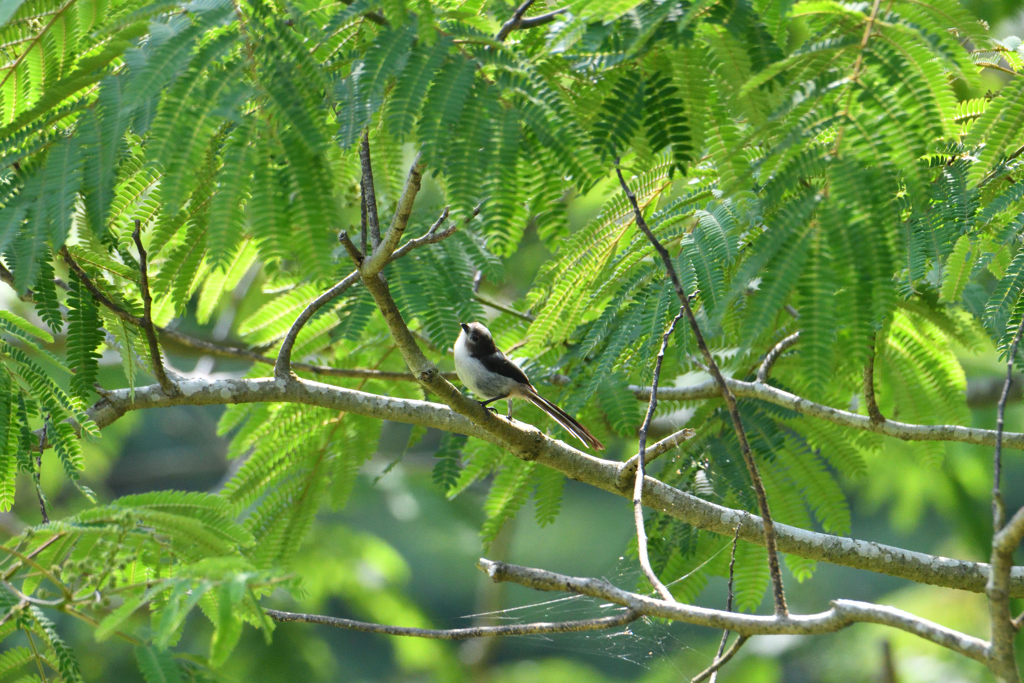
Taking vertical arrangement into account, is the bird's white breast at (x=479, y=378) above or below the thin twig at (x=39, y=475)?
below

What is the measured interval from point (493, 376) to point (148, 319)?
1478 millimetres

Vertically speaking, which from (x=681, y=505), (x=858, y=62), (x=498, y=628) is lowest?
(x=681, y=505)

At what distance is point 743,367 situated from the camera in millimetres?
4168

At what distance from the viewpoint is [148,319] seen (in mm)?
3047

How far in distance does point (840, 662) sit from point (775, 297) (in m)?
7.31

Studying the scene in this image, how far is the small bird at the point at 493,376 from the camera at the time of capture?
3566mm

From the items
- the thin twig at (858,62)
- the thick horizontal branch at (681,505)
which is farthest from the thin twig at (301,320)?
the thin twig at (858,62)

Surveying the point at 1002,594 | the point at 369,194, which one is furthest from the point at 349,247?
the point at 1002,594

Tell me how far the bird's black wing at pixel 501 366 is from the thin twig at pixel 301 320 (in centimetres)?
77

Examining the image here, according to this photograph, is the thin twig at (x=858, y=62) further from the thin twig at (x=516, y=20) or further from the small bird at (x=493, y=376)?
the small bird at (x=493, y=376)

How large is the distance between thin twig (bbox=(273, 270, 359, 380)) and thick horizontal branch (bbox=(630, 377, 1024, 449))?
145 centimetres

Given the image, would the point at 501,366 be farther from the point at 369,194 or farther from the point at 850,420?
the point at 850,420

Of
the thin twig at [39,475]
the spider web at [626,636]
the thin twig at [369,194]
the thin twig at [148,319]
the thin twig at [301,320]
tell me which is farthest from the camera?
the spider web at [626,636]

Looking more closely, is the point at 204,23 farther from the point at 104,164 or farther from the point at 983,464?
the point at 983,464
